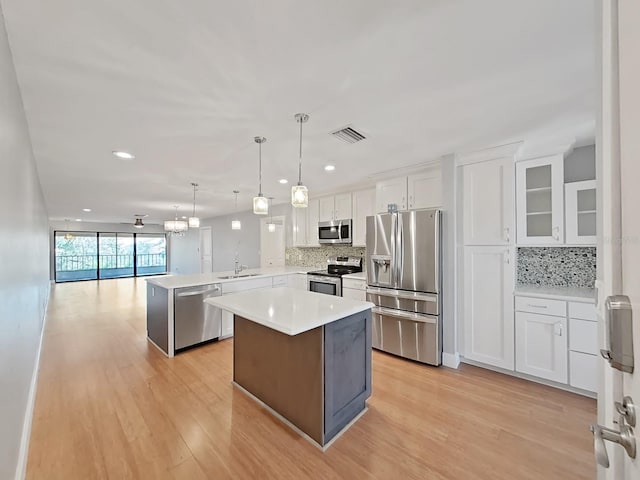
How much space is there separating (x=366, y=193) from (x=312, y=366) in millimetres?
3098

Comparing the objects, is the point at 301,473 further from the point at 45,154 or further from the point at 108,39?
the point at 45,154

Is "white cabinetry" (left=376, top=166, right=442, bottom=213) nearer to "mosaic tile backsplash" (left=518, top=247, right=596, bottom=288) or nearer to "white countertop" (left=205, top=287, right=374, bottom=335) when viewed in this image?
"mosaic tile backsplash" (left=518, top=247, right=596, bottom=288)

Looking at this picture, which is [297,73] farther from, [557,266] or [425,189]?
[557,266]

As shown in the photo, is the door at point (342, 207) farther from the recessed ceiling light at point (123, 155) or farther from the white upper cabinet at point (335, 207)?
the recessed ceiling light at point (123, 155)

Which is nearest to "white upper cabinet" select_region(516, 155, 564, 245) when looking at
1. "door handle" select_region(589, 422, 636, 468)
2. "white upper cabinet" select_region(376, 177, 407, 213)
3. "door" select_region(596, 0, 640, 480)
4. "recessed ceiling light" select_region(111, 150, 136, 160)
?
"white upper cabinet" select_region(376, 177, 407, 213)

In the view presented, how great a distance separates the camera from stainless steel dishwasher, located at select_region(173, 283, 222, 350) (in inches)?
132

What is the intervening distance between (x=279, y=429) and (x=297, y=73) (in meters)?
2.50

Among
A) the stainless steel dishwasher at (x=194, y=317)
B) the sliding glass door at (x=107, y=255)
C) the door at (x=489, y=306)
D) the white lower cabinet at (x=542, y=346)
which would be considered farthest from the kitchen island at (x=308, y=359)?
the sliding glass door at (x=107, y=255)

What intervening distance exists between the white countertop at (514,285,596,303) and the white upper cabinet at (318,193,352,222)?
262cm

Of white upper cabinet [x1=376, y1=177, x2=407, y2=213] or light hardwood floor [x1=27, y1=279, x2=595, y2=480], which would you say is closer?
light hardwood floor [x1=27, y1=279, x2=595, y2=480]

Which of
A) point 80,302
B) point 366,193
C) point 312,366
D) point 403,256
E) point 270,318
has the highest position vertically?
point 366,193

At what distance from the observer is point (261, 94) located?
5.90 feet

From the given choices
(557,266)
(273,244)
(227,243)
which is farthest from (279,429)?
(227,243)

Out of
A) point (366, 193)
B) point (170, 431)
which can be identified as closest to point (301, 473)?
point (170, 431)
